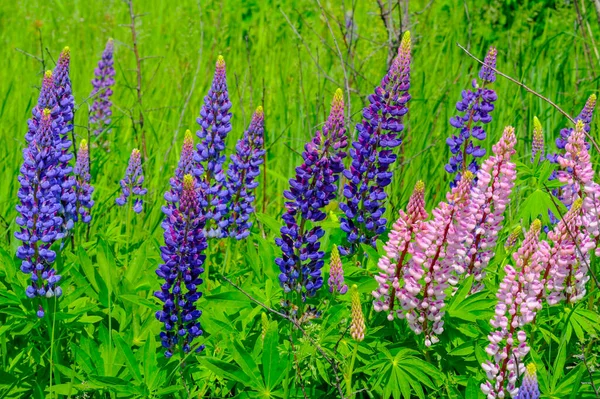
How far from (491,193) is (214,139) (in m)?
1.22

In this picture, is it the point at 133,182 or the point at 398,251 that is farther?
the point at 133,182

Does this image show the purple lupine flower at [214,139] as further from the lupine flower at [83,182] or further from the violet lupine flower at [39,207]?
the violet lupine flower at [39,207]

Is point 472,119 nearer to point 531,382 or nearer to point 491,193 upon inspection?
point 491,193

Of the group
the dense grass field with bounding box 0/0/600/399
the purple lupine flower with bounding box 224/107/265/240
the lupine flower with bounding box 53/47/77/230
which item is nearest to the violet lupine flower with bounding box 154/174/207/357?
the dense grass field with bounding box 0/0/600/399

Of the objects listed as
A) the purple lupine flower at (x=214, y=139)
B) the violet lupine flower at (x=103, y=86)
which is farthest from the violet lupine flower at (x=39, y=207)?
the violet lupine flower at (x=103, y=86)

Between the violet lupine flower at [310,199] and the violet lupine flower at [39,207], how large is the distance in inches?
28.7

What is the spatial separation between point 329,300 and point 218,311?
372 millimetres

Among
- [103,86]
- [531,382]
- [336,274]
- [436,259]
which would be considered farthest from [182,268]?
[103,86]

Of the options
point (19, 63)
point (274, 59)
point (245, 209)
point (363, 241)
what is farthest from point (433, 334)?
point (19, 63)

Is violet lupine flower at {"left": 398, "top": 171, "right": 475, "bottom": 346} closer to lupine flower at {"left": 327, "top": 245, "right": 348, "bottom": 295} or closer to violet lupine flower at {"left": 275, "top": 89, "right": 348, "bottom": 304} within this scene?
lupine flower at {"left": 327, "top": 245, "right": 348, "bottom": 295}

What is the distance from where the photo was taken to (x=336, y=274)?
2422mm

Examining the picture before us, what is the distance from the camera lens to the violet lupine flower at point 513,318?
6.94ft

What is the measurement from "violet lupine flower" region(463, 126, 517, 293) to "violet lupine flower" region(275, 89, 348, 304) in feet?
1.53

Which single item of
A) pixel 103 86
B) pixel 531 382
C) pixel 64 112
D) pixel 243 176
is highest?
pixel 64 112
